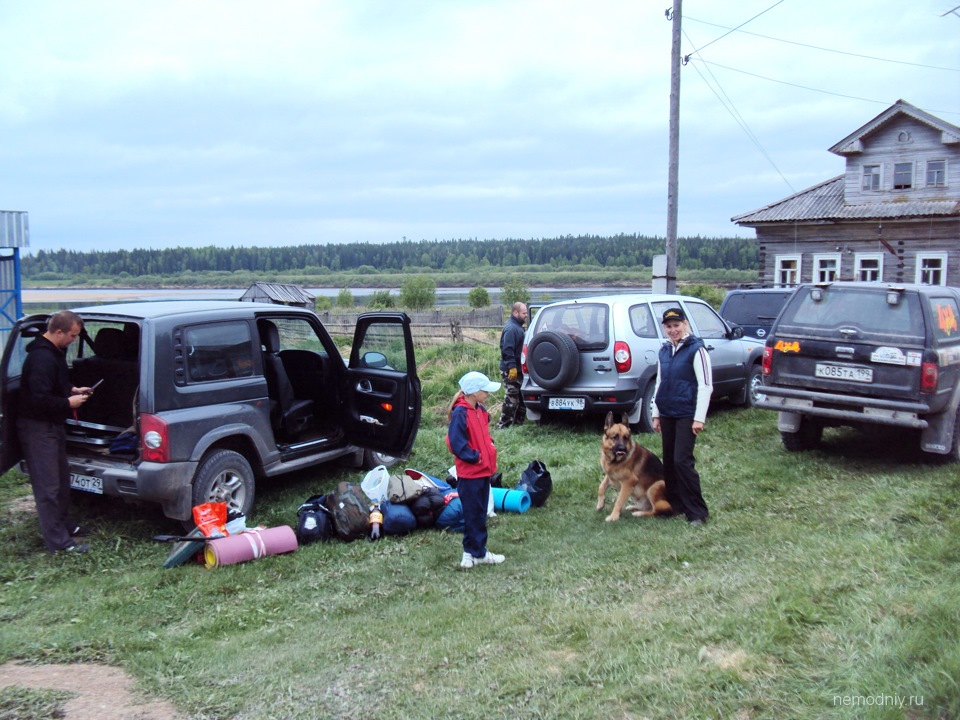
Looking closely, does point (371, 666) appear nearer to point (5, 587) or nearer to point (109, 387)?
point (5, 587)

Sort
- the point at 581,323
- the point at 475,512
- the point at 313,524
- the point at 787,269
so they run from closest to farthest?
the point at 475,512
the point at 313,524
the point at 581,323
the point at 787,269

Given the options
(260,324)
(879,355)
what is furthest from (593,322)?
(260,324)

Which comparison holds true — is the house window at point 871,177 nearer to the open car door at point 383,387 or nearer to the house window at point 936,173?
the house window at point 936,173

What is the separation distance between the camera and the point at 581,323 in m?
10.2

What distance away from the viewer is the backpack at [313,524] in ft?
21.6

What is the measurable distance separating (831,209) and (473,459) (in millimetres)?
28311

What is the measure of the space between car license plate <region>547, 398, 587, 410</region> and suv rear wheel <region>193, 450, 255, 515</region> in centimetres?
433

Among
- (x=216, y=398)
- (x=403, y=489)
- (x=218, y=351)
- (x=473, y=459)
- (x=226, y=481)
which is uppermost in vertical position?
(x=218, y=351)

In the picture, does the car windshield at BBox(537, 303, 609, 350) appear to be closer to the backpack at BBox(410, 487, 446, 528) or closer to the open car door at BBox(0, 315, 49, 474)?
the backpack at BBox(410, 487, 446, 528)

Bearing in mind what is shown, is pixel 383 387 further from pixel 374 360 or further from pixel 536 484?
pixel 536 484

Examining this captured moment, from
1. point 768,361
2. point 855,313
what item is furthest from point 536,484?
point 855,313

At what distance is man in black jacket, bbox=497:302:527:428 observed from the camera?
36.2 feet

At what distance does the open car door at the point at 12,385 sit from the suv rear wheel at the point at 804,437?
24.8 ft

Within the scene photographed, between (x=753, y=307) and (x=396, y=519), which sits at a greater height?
(x=753, y=307)
